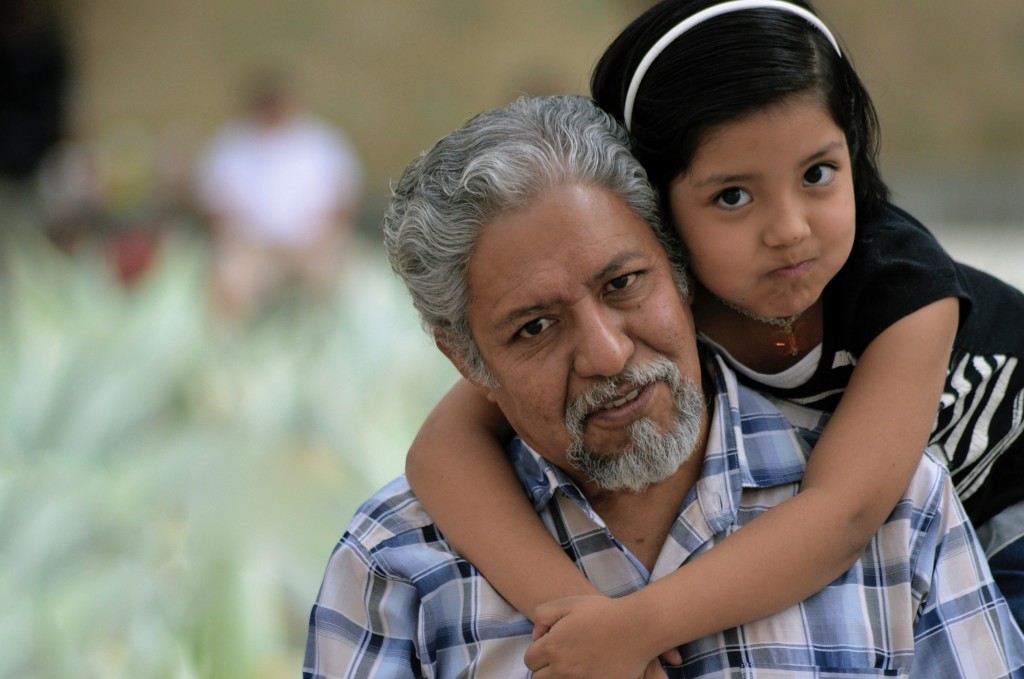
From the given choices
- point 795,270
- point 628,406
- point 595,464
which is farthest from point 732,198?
point 595,464

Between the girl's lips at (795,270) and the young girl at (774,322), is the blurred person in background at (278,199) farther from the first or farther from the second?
the girl's lips at (795,270)

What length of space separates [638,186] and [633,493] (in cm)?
55

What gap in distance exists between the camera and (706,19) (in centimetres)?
220

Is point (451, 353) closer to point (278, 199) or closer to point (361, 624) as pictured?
point (361, 624)

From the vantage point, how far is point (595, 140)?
2.29 m

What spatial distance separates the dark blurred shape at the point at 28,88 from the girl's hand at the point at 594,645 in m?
11.2

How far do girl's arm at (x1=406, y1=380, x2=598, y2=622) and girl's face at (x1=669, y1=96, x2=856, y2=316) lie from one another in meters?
0.53

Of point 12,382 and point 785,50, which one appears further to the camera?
point 12,382

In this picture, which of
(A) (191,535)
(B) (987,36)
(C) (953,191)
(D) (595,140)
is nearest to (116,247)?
(A) (191,535)

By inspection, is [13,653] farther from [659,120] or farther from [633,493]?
[659,120]

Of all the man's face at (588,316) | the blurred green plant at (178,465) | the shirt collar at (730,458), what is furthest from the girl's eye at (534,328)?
the blurred green plant at (178,465)

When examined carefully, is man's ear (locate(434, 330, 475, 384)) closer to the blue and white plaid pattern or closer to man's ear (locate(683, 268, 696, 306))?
the blue and white plaid pattern

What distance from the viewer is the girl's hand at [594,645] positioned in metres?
2.02

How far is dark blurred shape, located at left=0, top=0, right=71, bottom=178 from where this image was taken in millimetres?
12117
